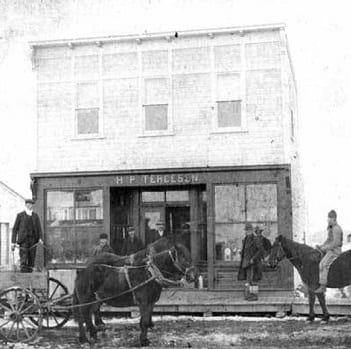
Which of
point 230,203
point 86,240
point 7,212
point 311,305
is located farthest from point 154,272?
point 7,212

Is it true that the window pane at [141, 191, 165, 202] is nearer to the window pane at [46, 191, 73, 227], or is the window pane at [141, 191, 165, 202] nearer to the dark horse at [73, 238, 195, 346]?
the window pane at [46, 191, 73, 227]

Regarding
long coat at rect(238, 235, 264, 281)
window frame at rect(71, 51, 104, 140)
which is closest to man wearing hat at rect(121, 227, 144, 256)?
long coat at rect(238, 235, 264, 281)

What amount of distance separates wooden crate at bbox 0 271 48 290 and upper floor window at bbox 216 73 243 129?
690cm

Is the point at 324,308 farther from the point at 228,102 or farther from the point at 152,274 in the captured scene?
the point at 228,102

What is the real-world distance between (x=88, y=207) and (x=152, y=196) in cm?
177

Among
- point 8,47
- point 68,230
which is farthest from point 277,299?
point 8,47

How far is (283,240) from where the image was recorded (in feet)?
44.2

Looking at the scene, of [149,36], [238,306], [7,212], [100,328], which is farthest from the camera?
[7,212]

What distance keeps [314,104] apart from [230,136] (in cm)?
244

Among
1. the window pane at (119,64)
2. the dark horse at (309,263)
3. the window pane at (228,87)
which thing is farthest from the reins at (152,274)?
the window pane at (119,64)

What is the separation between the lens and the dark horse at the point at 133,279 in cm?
1096

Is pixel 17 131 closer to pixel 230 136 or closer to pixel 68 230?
pixel 68 230

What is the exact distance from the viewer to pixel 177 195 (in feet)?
56.9

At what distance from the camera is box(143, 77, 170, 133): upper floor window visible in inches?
664
